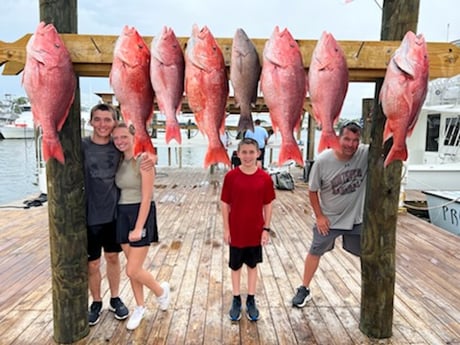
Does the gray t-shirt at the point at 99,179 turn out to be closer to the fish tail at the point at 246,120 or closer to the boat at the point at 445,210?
the fish tail at the point at 246,120

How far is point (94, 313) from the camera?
7.86 feet

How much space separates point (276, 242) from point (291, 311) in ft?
5.47

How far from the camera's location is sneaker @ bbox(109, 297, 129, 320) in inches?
95.7

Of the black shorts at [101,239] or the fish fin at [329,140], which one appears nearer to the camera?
the fish fin at [329,140]

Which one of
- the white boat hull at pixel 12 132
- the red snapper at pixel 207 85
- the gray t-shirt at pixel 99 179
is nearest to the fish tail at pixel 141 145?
the red snapper at pixel 207 85

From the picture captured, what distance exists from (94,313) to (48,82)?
→ 1.67 metres

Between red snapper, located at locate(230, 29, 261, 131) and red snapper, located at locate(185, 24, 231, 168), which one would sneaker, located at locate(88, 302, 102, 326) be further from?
red snapper, located at locate(230, 29, 261, 131)

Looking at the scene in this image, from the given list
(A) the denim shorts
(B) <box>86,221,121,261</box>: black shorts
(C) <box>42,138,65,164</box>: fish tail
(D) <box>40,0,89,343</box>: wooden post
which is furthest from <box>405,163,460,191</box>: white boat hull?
(C) <box>42,138,65,164</box>: fish tail

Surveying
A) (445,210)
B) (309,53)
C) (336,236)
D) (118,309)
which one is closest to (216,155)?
(309,53)

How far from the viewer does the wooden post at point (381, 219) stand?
1.92m

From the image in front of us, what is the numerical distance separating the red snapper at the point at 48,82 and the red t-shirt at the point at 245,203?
1.13 m

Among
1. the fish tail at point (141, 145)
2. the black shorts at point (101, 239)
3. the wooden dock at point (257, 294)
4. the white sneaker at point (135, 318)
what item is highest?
the fish tail at point (141, 145)

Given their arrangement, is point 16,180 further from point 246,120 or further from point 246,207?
point 246,120

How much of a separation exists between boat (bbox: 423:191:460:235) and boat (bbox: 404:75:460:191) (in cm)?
266
